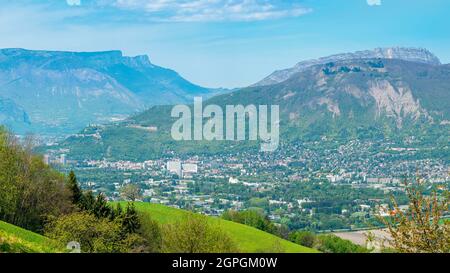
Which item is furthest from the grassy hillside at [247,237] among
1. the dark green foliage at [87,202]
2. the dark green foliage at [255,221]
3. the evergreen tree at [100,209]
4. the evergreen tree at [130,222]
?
the dark green foliage at [255,221]

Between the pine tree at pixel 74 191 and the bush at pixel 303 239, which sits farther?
the bush at pixel 303 239

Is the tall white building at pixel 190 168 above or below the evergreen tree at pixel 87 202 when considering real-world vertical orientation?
below

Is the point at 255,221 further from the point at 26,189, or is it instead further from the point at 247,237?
→ the point at 26,189

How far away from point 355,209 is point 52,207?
94.5 meters

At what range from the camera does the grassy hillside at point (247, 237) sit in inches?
1868

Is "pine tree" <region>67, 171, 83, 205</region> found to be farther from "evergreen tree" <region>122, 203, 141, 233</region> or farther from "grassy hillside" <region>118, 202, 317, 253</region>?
"grassy hillside" <region>118, 202, 317, 253</region>

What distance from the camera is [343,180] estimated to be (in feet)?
553

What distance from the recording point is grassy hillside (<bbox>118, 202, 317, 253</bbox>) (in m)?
47.4

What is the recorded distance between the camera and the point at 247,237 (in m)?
51.6

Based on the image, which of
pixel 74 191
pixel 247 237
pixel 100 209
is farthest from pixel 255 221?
pixel 100 209

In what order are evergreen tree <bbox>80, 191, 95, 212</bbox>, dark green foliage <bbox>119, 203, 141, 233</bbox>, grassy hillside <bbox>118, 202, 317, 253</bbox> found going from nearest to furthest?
dark green foliage <bbox>119, 203, 141, 233</bbox>, evergreen tree <bbox>80, 191, 95, 212</bbox>, grassy hillside <bbox>118, 202, 317, 253</bbox>

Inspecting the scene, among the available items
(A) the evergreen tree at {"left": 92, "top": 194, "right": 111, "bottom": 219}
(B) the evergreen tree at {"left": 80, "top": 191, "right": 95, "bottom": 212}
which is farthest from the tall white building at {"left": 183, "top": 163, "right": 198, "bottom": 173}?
(A) the evergreen tree at {"left": 92, "top": 194, "right": 111, "bottom": 219}

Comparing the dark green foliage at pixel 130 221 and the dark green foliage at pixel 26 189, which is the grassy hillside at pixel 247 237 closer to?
the dark green foliage at pixel 130 221

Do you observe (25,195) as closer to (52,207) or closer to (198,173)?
(52,207)
